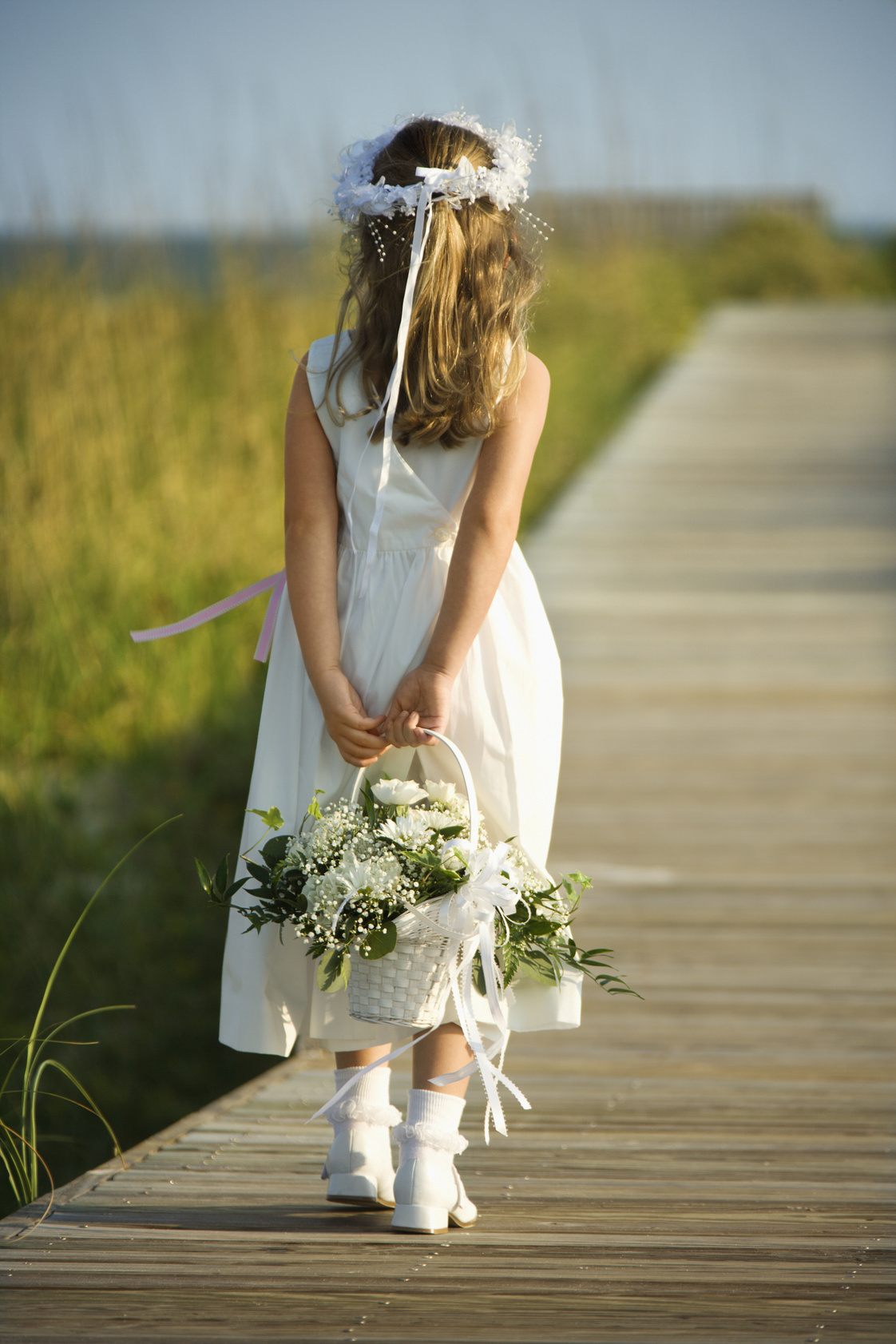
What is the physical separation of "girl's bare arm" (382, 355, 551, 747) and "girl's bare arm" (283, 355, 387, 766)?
42 mm

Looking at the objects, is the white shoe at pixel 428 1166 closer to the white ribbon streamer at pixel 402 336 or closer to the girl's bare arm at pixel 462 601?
the girl's bare arm at pixel 462 601

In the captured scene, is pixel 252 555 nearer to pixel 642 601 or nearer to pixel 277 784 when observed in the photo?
pixel 642 601

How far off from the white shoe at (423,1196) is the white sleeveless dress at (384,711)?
0.16 metres

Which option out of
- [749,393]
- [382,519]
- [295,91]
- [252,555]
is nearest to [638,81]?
[749,393]

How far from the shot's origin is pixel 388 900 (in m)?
1.41

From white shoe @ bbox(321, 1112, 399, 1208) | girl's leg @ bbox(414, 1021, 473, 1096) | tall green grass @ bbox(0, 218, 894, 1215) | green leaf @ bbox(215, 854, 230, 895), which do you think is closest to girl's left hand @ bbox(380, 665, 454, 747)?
green leaf @ bbox(215, 854, 230, 895)

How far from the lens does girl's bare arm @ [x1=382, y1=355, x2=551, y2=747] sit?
151 cm

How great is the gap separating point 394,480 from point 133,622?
3.12 m

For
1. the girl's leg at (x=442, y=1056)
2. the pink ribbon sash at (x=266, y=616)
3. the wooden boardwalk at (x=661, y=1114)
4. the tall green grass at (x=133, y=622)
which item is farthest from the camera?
the tall green grass at (x=133, y=622)

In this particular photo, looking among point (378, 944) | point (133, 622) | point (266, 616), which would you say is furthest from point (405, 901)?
point (133, 622)

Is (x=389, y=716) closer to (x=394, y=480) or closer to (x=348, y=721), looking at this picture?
(x=348, y=721)

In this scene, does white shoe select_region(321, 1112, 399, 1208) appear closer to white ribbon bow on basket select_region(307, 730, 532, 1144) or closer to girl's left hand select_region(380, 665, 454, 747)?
white ribbon bow on basket select_region(307, 730, 532, 1144)

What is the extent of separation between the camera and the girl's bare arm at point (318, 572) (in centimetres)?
153

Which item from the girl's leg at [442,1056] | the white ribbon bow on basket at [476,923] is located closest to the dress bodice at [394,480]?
the white ribbon bow on basket at [476,923]
